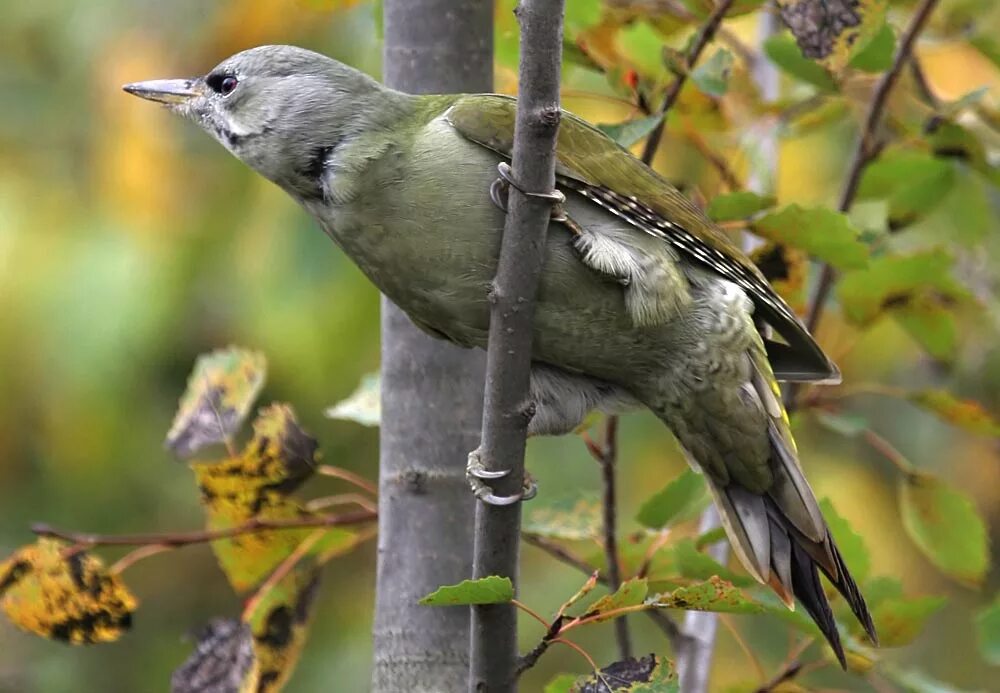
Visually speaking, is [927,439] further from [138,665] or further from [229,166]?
[138,665]

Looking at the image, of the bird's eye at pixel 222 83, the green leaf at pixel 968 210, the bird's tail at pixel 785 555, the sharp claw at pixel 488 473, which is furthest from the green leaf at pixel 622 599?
the bird's eye at pixel 222 83

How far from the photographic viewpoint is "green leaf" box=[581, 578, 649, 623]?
205 cm

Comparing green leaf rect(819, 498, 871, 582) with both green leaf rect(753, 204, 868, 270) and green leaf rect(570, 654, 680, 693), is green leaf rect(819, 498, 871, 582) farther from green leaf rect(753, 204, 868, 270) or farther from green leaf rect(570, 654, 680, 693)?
green leaf rect(570, 654, 680, 693)

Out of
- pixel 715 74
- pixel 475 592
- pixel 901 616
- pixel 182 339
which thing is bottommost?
pixel 182 339

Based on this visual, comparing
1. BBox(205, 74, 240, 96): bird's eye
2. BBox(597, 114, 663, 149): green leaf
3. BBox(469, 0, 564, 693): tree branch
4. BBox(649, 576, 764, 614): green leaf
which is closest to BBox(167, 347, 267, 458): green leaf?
BBox(205, 74, 240, 96): bird's eye

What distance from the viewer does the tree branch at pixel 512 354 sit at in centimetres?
208

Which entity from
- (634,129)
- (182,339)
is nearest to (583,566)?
(634,129)

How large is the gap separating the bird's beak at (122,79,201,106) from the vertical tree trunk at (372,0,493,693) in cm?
56

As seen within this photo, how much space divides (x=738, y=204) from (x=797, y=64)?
34 centimetres

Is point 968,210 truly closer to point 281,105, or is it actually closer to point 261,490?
point 281,105

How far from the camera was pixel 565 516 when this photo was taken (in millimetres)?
2785

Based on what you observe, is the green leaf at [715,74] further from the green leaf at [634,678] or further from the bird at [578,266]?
the green leaf at [634,678]

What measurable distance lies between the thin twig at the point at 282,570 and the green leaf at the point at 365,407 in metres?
0.28

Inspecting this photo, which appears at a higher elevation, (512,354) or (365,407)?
(512,354)
